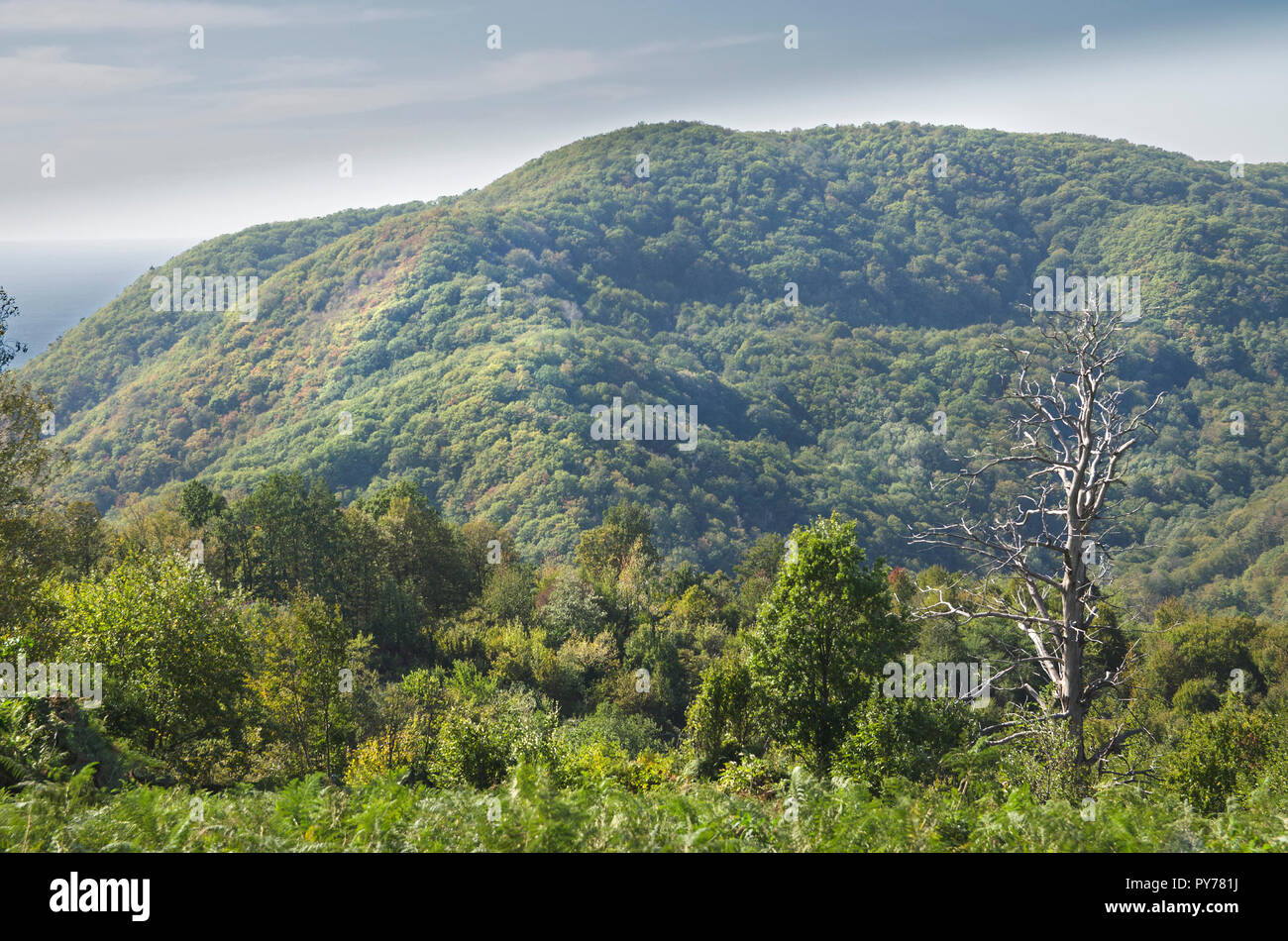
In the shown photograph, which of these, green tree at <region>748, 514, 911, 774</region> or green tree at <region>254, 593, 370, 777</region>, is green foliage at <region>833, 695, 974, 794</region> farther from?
green tree at <region>254, 593, 370, 777</region>

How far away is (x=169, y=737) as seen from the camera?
19000 mm

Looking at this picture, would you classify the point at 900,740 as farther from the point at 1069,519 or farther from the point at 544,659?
the point at 544,659

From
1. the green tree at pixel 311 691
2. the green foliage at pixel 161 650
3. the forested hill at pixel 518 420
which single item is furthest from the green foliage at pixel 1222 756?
the forested hill at pixel 518 420

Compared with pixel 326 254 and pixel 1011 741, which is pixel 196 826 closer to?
pixel 1011 741

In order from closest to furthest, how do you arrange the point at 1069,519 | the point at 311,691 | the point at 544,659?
the point at 1069,519
the point at 311,691
the point at 544,659

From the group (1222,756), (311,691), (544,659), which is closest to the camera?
(311,691)

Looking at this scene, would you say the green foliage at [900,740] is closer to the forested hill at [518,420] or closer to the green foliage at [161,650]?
the green foliage at [161,650]

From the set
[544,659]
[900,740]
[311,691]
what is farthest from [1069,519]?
[544,659]

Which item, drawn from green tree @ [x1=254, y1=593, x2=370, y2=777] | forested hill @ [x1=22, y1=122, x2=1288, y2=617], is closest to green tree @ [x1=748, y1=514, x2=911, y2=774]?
green tree @ [x1=254, y1=593, x2=370, y2=777]

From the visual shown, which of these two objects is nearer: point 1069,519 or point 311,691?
point 1069,519

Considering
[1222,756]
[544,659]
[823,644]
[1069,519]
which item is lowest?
[1222,756]

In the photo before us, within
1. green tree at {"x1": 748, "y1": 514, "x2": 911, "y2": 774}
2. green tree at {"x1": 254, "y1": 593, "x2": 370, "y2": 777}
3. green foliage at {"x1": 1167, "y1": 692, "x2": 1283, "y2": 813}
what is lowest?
green foliage at {"x1": 1167, "y1": 692, "x2": 1283, "y2": 813}

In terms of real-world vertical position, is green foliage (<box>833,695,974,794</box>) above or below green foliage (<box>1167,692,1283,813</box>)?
above
